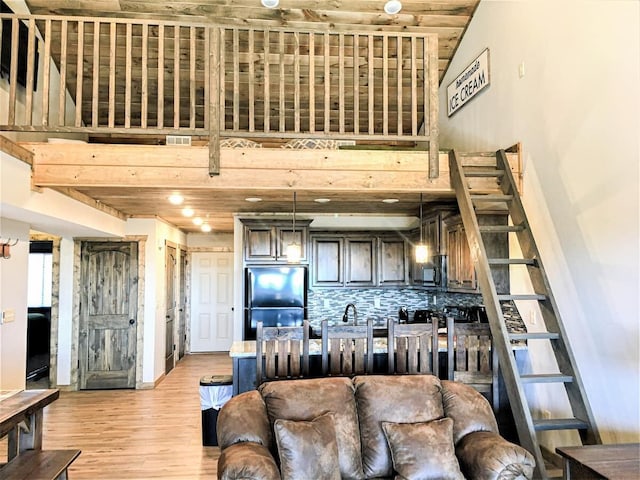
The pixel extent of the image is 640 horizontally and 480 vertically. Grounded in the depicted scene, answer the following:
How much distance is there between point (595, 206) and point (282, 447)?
8.37 feet

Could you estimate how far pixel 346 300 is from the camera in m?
6.59

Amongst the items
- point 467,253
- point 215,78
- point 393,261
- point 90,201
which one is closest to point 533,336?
point 467,253

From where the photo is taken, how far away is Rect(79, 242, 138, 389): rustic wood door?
664cm

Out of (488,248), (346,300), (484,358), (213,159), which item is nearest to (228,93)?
(213,159)

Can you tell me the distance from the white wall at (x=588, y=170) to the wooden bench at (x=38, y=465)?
346cm

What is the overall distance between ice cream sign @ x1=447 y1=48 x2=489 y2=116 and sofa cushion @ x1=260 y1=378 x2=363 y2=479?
3520mm

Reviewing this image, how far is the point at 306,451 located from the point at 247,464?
32 cm

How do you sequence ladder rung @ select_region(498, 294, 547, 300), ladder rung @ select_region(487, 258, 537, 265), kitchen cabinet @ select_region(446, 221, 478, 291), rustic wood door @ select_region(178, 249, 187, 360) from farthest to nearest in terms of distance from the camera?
rustic wood door @ select_region(178, 249, 187, 360), kitchen cabinet @ select_region(446, 221, 478, 291), ladder rung @ select_region(487, 258, 537, 265), ladder rung @ select_region(498, 294, 547, 300)

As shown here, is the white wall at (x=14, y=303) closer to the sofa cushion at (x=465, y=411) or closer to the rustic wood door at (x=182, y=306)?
the rustic wood door at (x=182, y=306)

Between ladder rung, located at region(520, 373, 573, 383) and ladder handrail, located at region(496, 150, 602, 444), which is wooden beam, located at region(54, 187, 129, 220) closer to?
ladder handrail, located at region(496, 150, 602, 444)

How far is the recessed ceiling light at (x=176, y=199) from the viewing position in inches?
192

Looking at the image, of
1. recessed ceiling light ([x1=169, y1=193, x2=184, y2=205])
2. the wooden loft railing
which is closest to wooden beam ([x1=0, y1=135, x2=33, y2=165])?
the wooden loft railing

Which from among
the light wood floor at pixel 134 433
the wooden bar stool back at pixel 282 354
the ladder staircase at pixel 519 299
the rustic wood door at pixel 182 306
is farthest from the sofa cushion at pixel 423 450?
the rustic wood door at pixel 182 306

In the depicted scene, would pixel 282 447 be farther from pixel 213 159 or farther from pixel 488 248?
pixel 488 248
